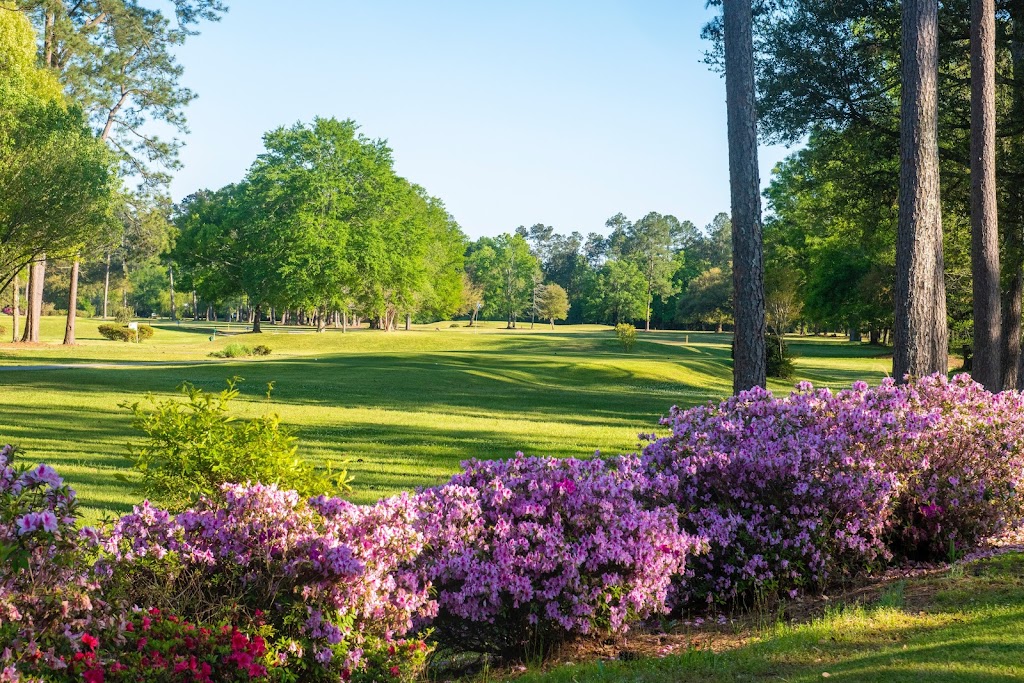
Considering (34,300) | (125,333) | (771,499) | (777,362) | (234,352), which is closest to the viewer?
(771,499)

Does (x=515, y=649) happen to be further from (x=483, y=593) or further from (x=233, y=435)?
(x=233, y=435)

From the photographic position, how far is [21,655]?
3799 mm

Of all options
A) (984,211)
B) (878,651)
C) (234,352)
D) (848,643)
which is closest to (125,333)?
(234,352)

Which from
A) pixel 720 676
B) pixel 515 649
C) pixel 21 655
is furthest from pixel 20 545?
pixel 720 676

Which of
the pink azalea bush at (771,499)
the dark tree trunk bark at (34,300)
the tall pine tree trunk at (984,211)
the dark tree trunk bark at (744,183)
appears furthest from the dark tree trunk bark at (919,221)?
Answer: the dark tree trunk bark at (34,300)

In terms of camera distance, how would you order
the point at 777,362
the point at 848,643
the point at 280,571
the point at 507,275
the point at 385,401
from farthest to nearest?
1. the point at 507,275
2. the point at 777,362
3. the point at 385,401
4. the point at 848,643
5. the point at 280,571

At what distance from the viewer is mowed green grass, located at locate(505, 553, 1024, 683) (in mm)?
4547

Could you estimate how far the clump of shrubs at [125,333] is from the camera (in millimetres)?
56000

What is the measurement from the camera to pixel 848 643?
518 cm

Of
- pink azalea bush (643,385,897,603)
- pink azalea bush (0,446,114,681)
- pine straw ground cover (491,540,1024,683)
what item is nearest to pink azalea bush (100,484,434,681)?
pink azalea bush (0,446,114,681)

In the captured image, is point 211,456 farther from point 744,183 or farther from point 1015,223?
point 1015,223

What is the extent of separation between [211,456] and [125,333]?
55.9 m

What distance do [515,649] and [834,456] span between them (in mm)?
3021

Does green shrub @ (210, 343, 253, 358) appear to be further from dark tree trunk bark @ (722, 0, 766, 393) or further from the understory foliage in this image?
the understory foliage
